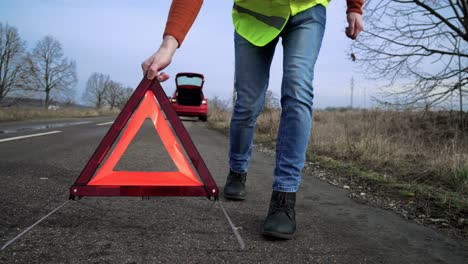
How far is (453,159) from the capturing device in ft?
12.8

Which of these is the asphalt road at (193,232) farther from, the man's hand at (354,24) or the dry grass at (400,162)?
the man's hand at (354,24)

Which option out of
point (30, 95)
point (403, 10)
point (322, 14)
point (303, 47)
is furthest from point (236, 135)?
point (30, 95)

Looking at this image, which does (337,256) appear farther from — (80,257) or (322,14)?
(322,14)

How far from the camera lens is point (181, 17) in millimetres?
1754

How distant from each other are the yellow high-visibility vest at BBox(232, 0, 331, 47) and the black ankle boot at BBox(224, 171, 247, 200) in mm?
915

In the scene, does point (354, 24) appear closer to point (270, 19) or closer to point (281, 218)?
point (270, 19)

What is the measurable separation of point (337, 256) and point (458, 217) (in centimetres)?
119

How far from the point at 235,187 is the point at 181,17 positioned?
1220 mm

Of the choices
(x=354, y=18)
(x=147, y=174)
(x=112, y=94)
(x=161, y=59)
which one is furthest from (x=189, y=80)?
(x=112, y=94)

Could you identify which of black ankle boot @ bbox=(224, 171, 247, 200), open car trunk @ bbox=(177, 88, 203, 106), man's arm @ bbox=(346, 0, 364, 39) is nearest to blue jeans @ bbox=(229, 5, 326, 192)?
man's arm @ bbox=(346, 0, 364, 39)

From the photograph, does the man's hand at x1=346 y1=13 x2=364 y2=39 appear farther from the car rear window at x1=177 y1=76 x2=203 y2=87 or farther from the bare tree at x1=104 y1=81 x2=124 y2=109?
the bare tree at x1=104 y1=81 x2=124 y2=109

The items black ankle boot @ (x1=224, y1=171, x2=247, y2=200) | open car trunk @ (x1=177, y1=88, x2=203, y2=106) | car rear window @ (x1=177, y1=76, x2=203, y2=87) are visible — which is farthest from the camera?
car rear window @ (x1=177, y1=76, x2=203, y2=87)

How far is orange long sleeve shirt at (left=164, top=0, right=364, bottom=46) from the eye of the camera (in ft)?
5.69

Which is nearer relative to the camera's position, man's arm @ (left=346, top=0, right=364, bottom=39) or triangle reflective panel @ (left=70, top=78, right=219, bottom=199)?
triangle reflective panel @ (left=70, top=78, right=219, bottom=199)
